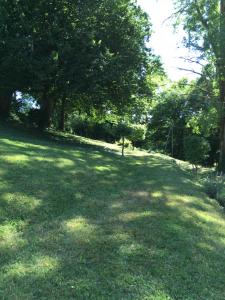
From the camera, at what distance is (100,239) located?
7688mm

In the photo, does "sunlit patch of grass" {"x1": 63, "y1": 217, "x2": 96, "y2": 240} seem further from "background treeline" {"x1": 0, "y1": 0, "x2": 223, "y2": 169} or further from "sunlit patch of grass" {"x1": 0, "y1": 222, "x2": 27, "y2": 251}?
"background treeline" {"x1": 0, "y1": 0, "x2": 223, "y2": 169}

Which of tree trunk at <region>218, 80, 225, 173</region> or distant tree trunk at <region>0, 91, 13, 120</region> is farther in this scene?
distant tree trunk at <region>0, 91, 13, 120</region>

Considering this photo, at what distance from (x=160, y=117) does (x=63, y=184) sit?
160 ft

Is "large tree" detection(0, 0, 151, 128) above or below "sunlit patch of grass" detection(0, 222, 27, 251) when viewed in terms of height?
above

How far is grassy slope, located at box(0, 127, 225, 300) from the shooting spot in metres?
5.95

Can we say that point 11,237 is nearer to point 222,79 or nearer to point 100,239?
point 100,239

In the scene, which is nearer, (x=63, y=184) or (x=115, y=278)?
(x=115, y=278)

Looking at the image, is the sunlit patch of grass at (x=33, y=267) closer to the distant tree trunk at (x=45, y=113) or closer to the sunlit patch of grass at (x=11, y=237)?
the sunlit patch of grass at (x=11, y=237)

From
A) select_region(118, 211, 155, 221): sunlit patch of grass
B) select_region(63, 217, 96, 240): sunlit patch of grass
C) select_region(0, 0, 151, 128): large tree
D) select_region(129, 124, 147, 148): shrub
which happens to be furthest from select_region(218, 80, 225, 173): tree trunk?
select_region(63, 217, 96, 240): sunlit patch of grass

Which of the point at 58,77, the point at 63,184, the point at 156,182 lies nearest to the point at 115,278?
the point at 63,184

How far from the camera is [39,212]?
8.98 metres

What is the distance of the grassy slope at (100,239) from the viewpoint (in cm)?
595

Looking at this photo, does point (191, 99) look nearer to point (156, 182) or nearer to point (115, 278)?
point (156, 182)

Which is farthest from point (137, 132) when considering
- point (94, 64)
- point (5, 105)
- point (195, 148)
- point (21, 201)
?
point (21, 201)
